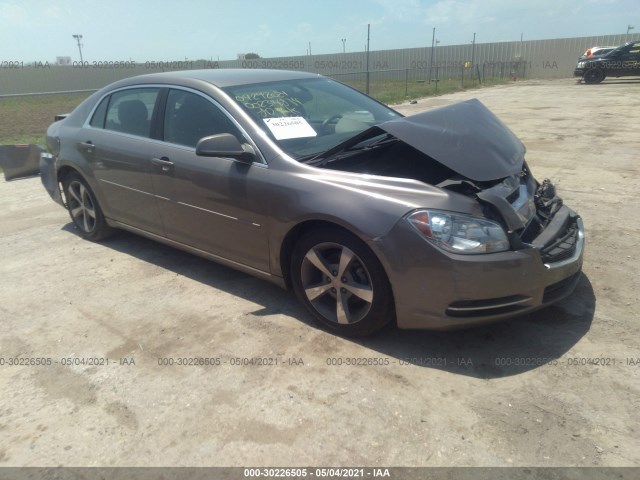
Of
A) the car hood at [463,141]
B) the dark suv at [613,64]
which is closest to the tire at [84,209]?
the car hood at [463,141]

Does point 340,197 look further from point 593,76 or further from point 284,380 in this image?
point 593,76

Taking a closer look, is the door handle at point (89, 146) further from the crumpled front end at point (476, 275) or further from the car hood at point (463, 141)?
the crumpled front end at point (476, 275)

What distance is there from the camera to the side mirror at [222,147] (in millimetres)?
3182

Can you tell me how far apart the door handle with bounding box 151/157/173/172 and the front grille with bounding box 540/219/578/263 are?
267cm

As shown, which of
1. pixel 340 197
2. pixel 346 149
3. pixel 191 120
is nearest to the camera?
pixel 340 197

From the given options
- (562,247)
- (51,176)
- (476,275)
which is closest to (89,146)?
(51,176)

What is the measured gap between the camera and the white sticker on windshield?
3.43 meters

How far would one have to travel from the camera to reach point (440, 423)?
94.3 inches

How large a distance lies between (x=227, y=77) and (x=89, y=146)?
1.59 metres

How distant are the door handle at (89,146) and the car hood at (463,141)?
284 cm

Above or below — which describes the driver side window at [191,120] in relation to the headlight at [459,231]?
above

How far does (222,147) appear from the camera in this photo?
320 cm

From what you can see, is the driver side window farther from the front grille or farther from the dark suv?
the dark suv

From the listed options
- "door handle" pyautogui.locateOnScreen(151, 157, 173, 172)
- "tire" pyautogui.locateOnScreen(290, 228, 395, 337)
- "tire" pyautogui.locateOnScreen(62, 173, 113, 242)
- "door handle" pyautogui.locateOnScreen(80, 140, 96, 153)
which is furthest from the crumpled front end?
"tire" pyautogui.locateOnScreen(62, 173, 113, 242)
